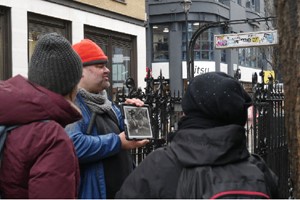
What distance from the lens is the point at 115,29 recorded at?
1543 cm

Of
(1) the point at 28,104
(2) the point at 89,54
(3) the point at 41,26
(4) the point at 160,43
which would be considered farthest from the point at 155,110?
(4) the point at 160,43

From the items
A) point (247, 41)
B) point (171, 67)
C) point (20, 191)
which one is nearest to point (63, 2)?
point (247, 41)

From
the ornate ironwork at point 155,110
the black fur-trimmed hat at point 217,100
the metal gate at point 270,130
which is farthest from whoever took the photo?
the metal gate at point 270,130

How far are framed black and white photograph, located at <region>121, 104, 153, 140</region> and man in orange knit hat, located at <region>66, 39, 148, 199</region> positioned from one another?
5cm

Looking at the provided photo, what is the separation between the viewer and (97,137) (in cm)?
310

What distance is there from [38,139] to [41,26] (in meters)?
10.9

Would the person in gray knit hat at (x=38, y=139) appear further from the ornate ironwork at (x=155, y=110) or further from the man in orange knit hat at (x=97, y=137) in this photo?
the ornate ironwork at (x=155, y=110)

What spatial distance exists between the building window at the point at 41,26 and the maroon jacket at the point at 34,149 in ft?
32.6

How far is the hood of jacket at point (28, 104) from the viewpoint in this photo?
2.05m

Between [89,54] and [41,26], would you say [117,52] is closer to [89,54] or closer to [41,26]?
[41,26]

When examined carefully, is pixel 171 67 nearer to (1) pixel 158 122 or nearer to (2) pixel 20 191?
(1) pixel 158 122

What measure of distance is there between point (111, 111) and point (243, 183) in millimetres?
1791

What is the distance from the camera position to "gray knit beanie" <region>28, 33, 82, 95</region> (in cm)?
A: 221

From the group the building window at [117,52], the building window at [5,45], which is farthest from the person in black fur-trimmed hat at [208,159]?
the building window at [117,52]
